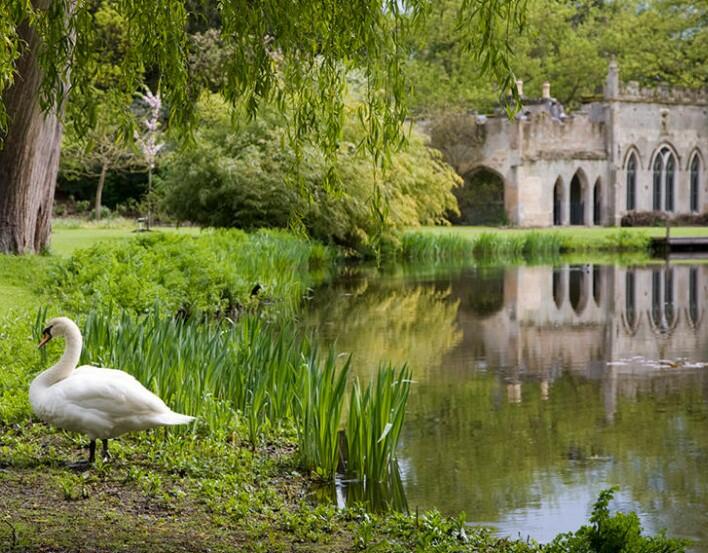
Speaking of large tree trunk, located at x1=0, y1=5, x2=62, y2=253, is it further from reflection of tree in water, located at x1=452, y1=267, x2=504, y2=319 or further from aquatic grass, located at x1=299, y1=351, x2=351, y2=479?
aquatic grass, located at x1=299, y1=351, x2=351, y2=479

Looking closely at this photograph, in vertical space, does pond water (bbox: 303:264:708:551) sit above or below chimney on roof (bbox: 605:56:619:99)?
below

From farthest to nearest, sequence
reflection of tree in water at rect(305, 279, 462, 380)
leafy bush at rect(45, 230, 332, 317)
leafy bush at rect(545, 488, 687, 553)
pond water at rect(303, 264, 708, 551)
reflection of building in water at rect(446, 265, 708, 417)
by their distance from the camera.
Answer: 1. reflection of tree in water at rect(305, 279, 462, 380)
2. reflection of building in water at rect(446, 265, 708, 417)
3. leafy bush at rect(45, 230, 332, 317)
4. pond water at rect(303, 264, 708, 551)
5. leafy bush at rect(545, 488, 687, 553)

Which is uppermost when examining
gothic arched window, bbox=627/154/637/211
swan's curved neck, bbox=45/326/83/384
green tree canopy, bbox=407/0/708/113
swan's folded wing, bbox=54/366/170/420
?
green tree canopy, bbox=407/0/708/113

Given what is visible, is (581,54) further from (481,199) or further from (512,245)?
(512,245)

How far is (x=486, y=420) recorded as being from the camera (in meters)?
9.65

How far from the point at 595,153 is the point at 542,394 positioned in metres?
36.4

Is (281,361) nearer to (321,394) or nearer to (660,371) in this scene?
(321,394)

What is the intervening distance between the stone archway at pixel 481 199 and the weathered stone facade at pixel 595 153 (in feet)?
1.70

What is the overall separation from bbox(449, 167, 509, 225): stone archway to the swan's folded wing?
126 feet

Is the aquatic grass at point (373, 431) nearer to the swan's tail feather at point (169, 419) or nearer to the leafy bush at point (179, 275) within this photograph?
the swan's tail feather at point (169, 419)

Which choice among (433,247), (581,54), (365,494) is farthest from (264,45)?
(581,54)

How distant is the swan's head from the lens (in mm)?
6730

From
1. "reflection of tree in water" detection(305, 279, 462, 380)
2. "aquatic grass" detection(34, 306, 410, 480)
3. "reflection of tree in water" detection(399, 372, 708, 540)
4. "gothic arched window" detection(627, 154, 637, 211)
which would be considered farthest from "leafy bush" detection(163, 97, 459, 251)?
"gothic arched window" detection(627, 154, 637, 211)

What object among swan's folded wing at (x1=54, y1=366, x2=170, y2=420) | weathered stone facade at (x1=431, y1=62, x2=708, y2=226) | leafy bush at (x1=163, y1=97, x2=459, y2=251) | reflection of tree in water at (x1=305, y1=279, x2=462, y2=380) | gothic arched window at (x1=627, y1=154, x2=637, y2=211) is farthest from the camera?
gothic arched window at (x1=627, y1=154, x2=637, y2=211)
